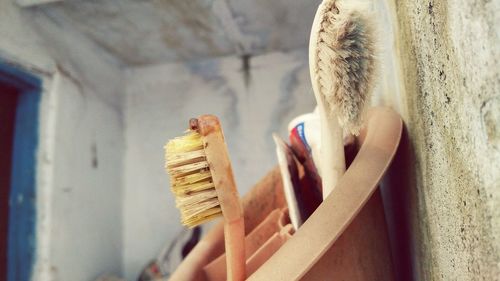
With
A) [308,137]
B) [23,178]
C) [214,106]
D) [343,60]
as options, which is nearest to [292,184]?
[308,137]

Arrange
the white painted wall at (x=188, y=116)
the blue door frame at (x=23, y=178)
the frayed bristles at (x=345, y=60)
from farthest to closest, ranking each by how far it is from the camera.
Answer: the white painted wall at (x=188, y=116) → the blue door frame at (x=23, y=178) → the frayed bristles at (x=345, y=60)

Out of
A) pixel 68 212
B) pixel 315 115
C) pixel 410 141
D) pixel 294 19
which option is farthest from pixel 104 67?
pixel 410 141

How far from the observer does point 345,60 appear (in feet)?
1.42

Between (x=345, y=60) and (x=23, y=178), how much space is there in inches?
36.4

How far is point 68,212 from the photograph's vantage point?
110 centimetres

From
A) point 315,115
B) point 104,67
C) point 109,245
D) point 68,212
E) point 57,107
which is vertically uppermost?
point 104,67

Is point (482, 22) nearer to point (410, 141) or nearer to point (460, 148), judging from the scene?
point (460, 148)

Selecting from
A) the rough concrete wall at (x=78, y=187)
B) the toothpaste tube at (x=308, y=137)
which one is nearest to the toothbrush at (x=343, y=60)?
the toothpaste tube at (x=308, y=137)

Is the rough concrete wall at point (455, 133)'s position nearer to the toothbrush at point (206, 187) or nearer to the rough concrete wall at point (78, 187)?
the toothbrush at point (206, 187)

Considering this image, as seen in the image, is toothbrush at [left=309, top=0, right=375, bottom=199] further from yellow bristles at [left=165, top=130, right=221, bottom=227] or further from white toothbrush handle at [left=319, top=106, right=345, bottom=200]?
yellow bristles at [left=165, top=130, right=221, bottom=227]

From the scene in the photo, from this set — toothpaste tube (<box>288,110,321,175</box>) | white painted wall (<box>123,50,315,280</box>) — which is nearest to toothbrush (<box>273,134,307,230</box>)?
toothpaste tube (<box>288,110,321,175</box>)

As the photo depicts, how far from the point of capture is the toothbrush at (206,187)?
43 centimetres

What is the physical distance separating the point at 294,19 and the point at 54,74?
2.33ft

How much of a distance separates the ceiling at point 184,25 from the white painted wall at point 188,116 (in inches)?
→ 2.4
